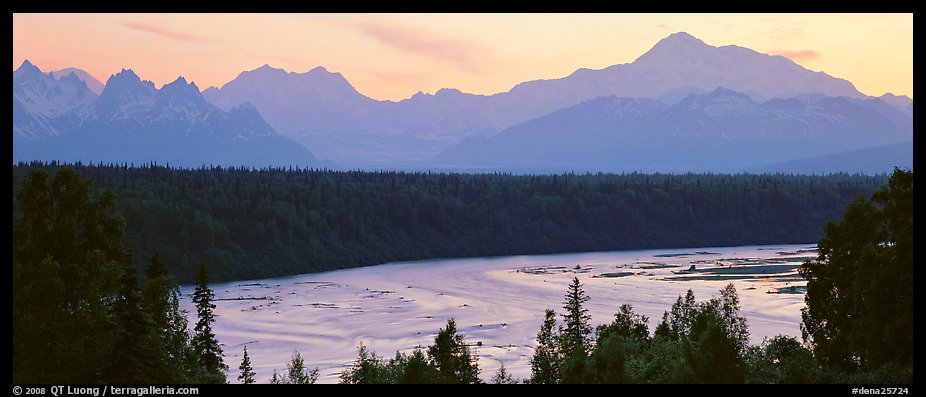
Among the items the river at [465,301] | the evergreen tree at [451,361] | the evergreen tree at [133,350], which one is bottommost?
the river at [465,301]

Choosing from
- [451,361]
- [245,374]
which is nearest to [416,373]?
[451,361]

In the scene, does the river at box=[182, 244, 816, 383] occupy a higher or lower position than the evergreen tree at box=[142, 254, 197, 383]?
lower

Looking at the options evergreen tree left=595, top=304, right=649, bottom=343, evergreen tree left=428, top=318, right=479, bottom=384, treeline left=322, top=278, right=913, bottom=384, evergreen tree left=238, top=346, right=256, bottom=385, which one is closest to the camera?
treeline left=322, top=278, right=913, bottom=384

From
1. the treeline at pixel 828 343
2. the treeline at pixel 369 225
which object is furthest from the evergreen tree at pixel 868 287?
the treeline at pixel 369 225

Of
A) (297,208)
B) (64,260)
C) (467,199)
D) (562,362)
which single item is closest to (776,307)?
(562,362)

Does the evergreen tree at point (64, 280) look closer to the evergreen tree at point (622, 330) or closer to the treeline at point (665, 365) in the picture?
the treeline at point (665, 365)

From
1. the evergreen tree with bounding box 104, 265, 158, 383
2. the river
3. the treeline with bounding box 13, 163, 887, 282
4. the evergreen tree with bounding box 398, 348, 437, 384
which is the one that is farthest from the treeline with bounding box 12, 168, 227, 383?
the treeline with bounding box 13, 163, 887, 282

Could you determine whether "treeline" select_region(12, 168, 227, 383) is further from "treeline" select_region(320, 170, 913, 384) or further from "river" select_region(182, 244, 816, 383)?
"river" select_region(182, 244, 816, 383)

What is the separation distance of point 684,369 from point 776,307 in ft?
177

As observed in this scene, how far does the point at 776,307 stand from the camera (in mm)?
90062

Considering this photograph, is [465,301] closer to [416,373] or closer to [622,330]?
[622,330]

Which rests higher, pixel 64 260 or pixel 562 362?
pixel 64 260
